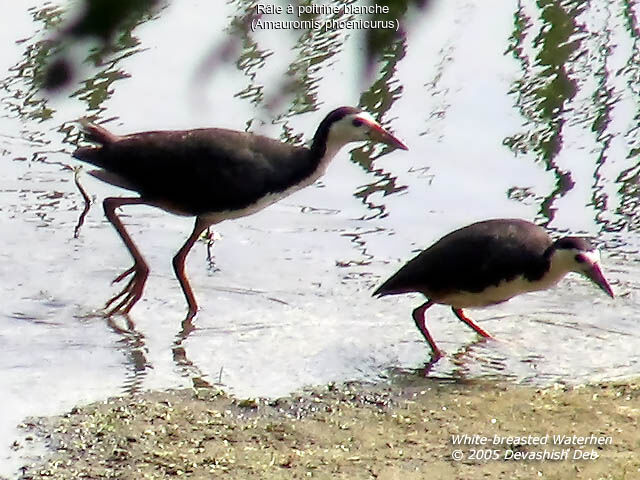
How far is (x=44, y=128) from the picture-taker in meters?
9.52

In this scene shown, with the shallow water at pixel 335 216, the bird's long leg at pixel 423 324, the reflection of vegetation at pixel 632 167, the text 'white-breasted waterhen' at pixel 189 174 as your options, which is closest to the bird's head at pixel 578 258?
the shallow water at pixel 335 216

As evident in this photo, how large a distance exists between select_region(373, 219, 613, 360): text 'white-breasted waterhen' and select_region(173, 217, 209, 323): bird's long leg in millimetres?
1017

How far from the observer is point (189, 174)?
717 centimetres

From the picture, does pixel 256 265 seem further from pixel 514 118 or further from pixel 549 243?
pixel 514 118

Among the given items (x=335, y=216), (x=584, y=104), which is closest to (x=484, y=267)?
(x=335, y=216)

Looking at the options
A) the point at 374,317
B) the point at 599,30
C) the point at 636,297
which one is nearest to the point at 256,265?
the point at 374,317

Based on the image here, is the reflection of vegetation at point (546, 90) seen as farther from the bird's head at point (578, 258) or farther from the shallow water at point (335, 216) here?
the bird's head at point (578, 258)

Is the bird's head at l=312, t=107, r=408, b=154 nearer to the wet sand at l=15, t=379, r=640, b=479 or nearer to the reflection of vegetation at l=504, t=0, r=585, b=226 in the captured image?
the reflection of vegetation at l=504, t=0, r=585, b=226

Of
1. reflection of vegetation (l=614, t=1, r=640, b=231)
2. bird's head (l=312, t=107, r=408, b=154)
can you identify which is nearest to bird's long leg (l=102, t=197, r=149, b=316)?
bird's head (l=312, t=107, r=408, b=154)

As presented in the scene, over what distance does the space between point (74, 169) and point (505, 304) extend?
3.10m

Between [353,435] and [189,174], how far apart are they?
2398 millimetres

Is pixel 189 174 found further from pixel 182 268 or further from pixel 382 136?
pixel 382 136

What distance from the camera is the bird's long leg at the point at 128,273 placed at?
Answer: 6934 mm

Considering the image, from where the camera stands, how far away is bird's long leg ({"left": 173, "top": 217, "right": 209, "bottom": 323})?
6.97m
